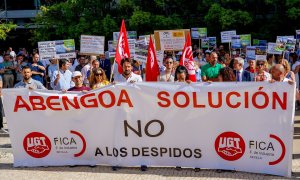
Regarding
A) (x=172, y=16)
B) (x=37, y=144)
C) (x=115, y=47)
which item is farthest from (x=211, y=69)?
(x=172, y=16)

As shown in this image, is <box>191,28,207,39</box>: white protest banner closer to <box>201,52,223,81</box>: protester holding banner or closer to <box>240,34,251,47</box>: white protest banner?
<box>240,34,251,47</box>: white protest banner

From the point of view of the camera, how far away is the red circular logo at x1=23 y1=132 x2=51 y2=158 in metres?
7.14

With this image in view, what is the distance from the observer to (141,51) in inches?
468

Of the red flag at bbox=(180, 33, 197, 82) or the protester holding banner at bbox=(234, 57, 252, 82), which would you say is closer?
the protester holding banner at bbox=(234, 57, 252, 82)

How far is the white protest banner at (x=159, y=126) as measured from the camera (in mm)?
6461

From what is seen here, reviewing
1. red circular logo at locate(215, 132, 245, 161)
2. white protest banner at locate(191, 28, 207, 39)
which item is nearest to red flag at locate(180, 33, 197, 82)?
red circular logo at locate(215, 132, 245, 161)

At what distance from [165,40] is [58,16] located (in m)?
17.1

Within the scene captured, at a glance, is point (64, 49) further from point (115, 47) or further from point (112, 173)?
point (112, 173)

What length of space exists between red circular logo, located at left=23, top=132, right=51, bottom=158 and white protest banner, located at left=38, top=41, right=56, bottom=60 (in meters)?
5.17

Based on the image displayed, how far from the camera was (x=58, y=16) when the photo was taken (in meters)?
27.9

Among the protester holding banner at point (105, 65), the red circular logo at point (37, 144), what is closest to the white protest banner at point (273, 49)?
the protester holding banner at point (105, 65)

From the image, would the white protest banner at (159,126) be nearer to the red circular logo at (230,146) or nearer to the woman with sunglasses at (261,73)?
the red circular logo at (230,146)

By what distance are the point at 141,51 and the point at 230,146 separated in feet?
18.5

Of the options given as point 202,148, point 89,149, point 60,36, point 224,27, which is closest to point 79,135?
point 89,149
